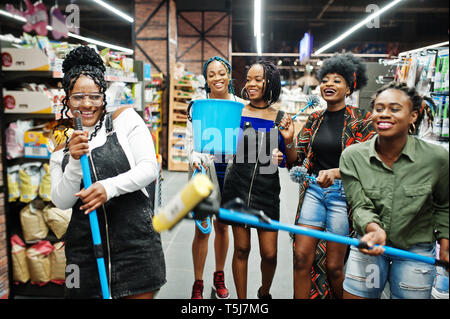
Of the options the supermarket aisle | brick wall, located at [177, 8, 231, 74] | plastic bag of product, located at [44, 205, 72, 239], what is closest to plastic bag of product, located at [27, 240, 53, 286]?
plastic bag of product, located at [44, 205, 72, 239]

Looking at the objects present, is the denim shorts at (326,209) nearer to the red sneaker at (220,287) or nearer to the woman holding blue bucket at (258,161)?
the woman holding blue bucket at (258,161)

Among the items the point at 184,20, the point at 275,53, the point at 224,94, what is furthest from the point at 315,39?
the point at 224,94

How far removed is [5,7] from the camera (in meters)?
1.91

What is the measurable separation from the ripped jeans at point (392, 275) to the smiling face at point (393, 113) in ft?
1.52

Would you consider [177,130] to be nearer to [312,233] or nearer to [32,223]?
[32,223]

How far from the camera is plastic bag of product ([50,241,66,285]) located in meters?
2.50

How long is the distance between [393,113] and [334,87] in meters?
0.80

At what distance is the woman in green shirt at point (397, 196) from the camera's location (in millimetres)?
1157

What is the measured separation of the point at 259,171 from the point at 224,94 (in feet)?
2.05

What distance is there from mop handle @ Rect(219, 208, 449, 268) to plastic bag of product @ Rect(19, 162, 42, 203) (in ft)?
6.33

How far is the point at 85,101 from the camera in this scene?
1403mm

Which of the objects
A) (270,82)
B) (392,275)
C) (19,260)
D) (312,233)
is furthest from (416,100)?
(19,260)

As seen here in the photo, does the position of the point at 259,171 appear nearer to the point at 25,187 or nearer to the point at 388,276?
the point at 388,276

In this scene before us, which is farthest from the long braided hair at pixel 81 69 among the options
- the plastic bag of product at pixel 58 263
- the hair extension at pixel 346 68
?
the plastic bag of product at pixel 58 263
